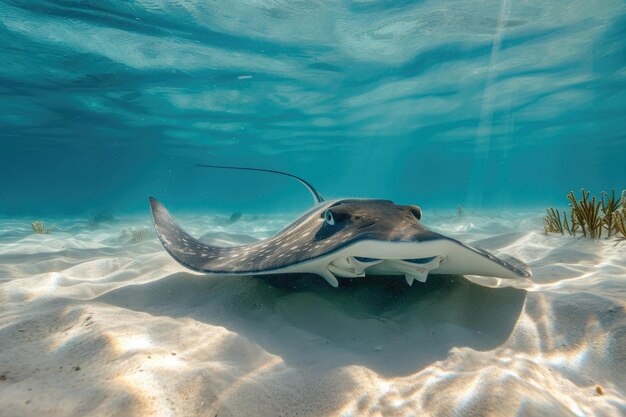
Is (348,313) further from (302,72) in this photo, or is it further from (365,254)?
(302,72)

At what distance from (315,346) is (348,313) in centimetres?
Answer: 59

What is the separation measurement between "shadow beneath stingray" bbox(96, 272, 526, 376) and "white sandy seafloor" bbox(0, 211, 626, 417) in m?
0.02

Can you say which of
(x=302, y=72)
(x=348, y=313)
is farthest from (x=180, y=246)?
(x=302, y=72)

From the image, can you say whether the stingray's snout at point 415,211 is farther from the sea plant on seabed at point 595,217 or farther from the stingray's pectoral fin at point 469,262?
the sea plant on seabed at point 595,217

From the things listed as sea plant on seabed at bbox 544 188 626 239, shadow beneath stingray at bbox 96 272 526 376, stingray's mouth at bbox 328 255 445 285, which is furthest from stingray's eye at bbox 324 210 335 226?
sea plant on seabed at bbox 544 188 626 239

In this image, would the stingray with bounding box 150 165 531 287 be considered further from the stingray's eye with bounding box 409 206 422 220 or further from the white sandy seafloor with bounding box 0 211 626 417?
the white sandy seafloor with bounding box 0 211 626 417

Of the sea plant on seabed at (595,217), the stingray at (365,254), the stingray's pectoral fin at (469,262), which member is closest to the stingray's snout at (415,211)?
the stingray at (365,254)

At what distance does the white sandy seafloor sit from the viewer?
1887 mm

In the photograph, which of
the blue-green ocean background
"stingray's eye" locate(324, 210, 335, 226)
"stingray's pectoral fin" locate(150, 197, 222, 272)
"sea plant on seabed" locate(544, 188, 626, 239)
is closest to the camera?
"stingray's eye" locate(324, 210, 335, 226)

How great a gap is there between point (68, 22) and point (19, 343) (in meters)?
16.2

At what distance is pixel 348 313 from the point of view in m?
3.10

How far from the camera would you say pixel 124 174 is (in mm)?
76062

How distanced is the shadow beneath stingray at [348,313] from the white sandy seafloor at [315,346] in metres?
0.02

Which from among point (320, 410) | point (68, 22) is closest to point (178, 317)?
point (320, 410)
